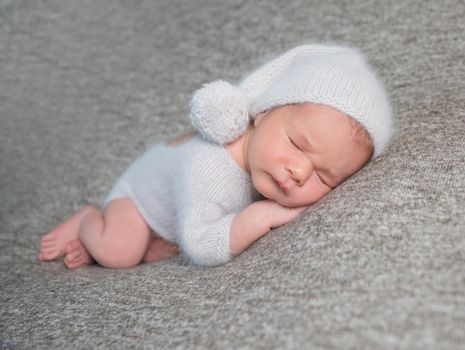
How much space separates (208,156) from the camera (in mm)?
1175

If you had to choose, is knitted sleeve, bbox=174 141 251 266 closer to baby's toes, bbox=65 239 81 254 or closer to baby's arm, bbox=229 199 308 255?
baby's arm, bbox=229 199 308 255

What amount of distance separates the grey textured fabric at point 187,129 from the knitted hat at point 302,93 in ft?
0.24

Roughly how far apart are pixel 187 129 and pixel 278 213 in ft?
1.67

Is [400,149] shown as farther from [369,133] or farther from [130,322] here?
[130,322]

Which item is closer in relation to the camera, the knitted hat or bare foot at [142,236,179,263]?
the knitted hat

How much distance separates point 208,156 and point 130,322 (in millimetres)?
382

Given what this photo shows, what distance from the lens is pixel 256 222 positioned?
41.4 inches

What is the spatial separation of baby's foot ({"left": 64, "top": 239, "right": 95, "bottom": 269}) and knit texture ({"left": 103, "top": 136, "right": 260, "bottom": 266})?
10 centimetres

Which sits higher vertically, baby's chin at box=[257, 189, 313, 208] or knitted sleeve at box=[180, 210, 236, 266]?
baby's chin at box=[257, 189, 313, 208]

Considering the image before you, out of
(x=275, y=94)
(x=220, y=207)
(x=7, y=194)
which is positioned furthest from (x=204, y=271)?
(x=7, y=194)

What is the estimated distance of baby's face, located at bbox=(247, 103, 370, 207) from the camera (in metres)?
1.04

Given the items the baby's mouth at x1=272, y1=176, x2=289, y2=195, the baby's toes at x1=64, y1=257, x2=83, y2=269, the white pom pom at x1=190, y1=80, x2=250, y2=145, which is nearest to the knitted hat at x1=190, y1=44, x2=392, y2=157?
the white pom pom at x1=190, y1=80, x2=250, y2=145

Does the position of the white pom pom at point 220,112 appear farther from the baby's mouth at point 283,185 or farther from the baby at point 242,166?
the baby's mouth at point 283,185

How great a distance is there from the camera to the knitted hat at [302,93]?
1055 millimetres
